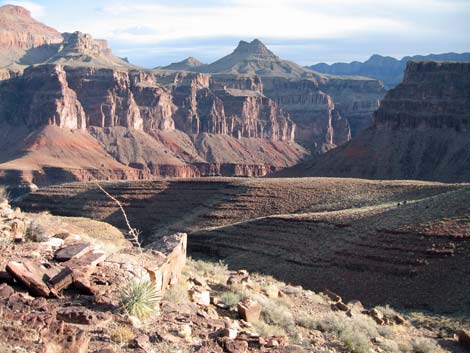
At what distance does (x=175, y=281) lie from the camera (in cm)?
1557

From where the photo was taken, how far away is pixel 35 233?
16781 mm

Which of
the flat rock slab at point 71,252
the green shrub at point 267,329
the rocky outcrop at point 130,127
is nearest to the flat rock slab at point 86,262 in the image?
the flat rock slab at point 71,252

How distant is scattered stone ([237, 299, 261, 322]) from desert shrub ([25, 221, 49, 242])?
17.0ft

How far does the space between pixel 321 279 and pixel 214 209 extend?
27.3m

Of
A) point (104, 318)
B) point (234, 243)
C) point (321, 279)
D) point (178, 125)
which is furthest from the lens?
point (178, 125)

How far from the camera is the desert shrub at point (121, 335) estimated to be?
10.6m

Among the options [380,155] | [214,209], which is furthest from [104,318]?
[380,155]

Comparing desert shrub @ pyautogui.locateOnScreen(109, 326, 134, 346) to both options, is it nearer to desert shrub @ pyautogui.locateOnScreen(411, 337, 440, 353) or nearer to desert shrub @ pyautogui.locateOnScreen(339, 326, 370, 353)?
desert shrub @ pyautogui.locateOnScreen(339, 326, 370, 353)

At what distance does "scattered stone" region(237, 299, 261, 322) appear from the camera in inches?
577

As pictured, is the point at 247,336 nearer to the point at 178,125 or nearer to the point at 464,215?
the point at 464,215

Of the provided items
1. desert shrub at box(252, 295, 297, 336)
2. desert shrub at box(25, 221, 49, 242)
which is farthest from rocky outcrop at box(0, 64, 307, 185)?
desert shrub at box(252, 295, 297, 336)

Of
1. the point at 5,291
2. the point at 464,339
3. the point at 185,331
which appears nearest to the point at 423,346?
the point at 464,339

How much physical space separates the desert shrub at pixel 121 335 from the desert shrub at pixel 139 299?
2.53ft

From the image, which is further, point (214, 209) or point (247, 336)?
point (214, 209)
